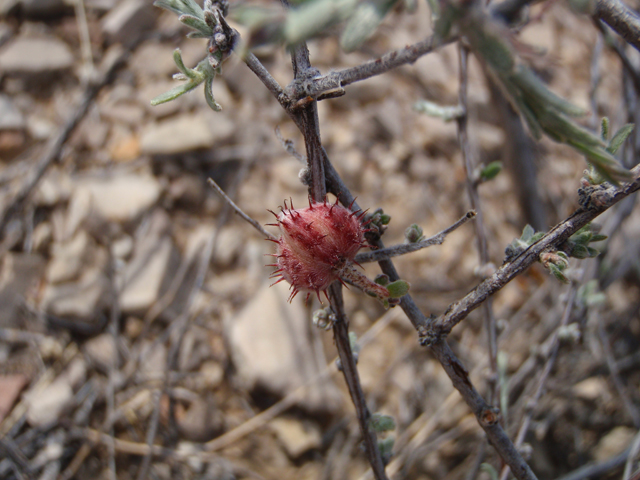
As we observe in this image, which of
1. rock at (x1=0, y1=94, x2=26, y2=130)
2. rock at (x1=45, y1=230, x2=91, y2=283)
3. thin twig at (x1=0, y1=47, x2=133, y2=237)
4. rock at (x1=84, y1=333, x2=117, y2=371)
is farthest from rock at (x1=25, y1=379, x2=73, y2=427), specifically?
rock at (x1=0, y1=94, x2=26, y2=130)

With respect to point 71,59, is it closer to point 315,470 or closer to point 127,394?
point 127,394

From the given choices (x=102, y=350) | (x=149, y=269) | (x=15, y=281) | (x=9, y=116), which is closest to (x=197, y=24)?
(x=149, y=269)

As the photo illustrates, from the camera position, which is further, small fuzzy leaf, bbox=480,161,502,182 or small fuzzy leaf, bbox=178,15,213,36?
small fuzzy leaf, bbox=480,161,502,182

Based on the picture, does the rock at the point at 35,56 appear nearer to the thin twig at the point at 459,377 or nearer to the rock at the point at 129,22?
the rock at the point at 129,22

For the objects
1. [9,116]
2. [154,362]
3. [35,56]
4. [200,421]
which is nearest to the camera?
[200,421]

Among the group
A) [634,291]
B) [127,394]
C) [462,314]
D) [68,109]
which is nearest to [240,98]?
[68,109]

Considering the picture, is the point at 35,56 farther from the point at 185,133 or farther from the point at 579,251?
the point at 579,251

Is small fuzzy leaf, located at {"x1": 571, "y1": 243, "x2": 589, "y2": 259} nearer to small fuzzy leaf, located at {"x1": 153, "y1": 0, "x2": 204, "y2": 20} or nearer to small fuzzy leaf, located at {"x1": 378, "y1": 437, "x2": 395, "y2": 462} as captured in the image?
small fuzzy leaf, located at {"x1": 378, "y1": 437, "x2": 395, "y2": 462}
